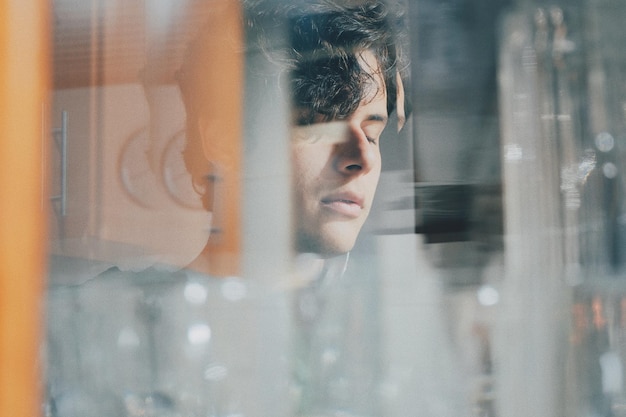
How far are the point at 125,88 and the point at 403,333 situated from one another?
872mm

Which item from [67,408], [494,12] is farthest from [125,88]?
[494,12]

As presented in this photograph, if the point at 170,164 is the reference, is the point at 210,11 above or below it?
above

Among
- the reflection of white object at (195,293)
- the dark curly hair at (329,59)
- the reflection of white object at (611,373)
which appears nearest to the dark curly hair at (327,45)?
the dark curly hair at (329,59)

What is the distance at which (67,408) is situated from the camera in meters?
1.80

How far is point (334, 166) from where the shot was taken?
5.54 feet

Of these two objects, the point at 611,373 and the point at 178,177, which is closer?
the point at 611,373

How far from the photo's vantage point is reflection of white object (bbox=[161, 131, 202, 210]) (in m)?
1.77

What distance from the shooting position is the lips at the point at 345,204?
5.41ft

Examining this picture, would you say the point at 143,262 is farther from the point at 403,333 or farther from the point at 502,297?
the point at 502,297

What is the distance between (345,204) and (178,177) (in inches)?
15.4

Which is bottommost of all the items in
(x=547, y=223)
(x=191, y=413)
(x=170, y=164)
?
(x=191, y=413)

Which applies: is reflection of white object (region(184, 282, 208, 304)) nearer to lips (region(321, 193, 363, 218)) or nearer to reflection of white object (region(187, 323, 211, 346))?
reflection of white object (region(187, 323, 211, 346))

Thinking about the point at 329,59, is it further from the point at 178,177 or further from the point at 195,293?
the point at 195,293

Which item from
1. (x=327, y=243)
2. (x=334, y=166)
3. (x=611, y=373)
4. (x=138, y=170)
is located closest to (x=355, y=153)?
(x=334, y=166)
